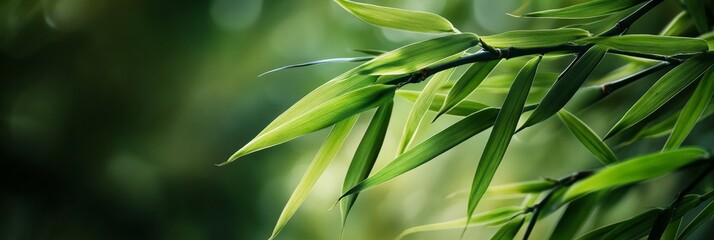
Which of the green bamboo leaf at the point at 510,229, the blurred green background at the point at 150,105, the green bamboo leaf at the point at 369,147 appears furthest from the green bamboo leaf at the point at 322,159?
the blurred green background at the point at 150,105

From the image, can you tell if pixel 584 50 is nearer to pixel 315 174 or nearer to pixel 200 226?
pixel 315 174

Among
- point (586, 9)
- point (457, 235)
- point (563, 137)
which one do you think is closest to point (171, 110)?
point (457, 235)

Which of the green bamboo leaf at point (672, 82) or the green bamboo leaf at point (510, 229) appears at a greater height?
the green bamboo leaf at point (672, 82)

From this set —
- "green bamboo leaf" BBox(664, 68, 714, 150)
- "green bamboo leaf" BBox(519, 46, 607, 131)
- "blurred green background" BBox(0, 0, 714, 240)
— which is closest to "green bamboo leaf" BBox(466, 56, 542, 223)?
"green bamboo leaf" BBox(519, 46, 607, 131)

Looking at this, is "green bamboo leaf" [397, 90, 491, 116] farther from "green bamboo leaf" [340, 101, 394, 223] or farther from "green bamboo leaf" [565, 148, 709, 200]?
"green bamboo leaf" [565, 148, 709, 200]

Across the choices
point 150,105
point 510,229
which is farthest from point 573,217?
point 150,105

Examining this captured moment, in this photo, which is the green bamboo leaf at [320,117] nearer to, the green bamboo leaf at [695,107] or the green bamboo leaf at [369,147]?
the green bamboo leaf at [369,147]

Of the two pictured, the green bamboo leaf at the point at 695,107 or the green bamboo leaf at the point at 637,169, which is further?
the green bamboo leaf at the point at 695,107
